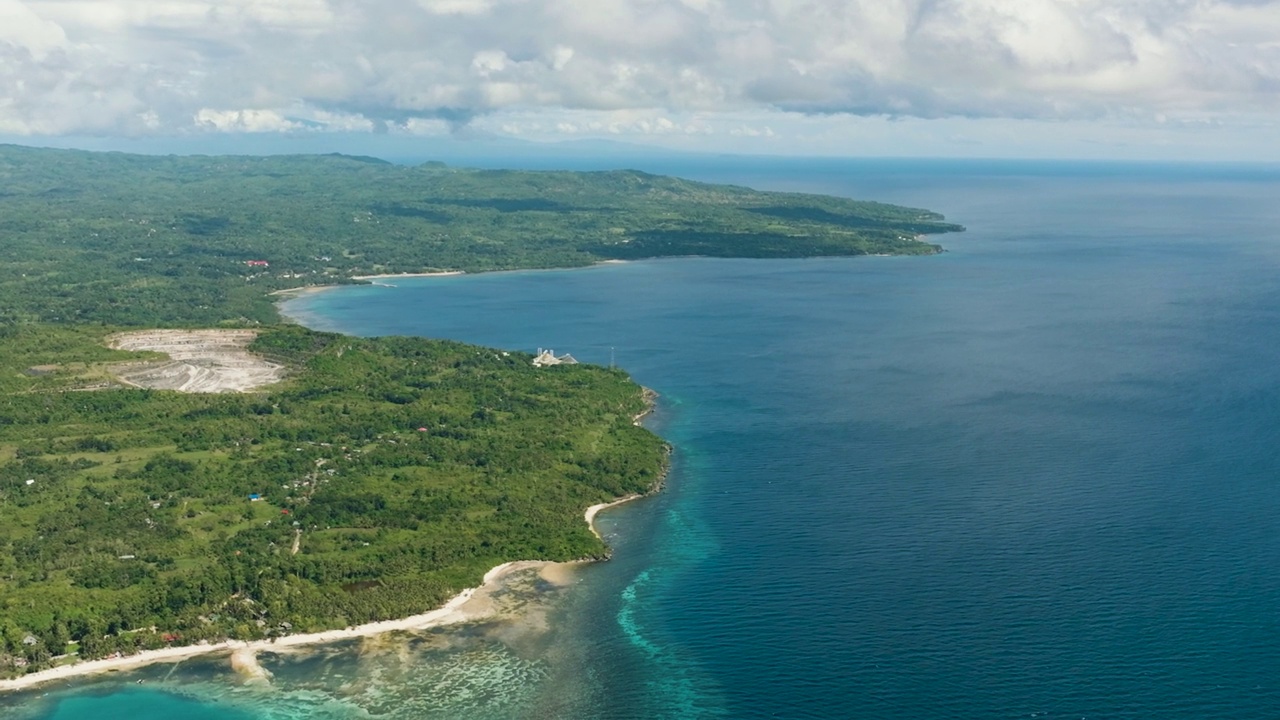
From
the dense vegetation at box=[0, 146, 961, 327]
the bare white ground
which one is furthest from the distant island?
the dense vegetation at box=[0, 146, 961, 327]

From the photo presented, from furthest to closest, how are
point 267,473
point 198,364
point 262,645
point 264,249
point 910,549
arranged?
point 264,249, point 198,364, point 267,473, point 910,549, point 262,645

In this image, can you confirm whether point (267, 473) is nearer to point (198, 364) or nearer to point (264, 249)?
point (198, 364)

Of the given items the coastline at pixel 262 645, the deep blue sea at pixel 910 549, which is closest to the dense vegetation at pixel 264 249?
the deep blue sea at pixel 910 549

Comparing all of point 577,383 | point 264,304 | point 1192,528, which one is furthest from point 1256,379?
point 264,304

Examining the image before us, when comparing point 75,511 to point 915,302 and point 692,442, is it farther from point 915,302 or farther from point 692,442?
point 915,302

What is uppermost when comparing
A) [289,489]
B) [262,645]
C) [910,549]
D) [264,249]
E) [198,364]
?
[264,249]

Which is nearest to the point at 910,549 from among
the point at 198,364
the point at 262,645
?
the point at 262,645
